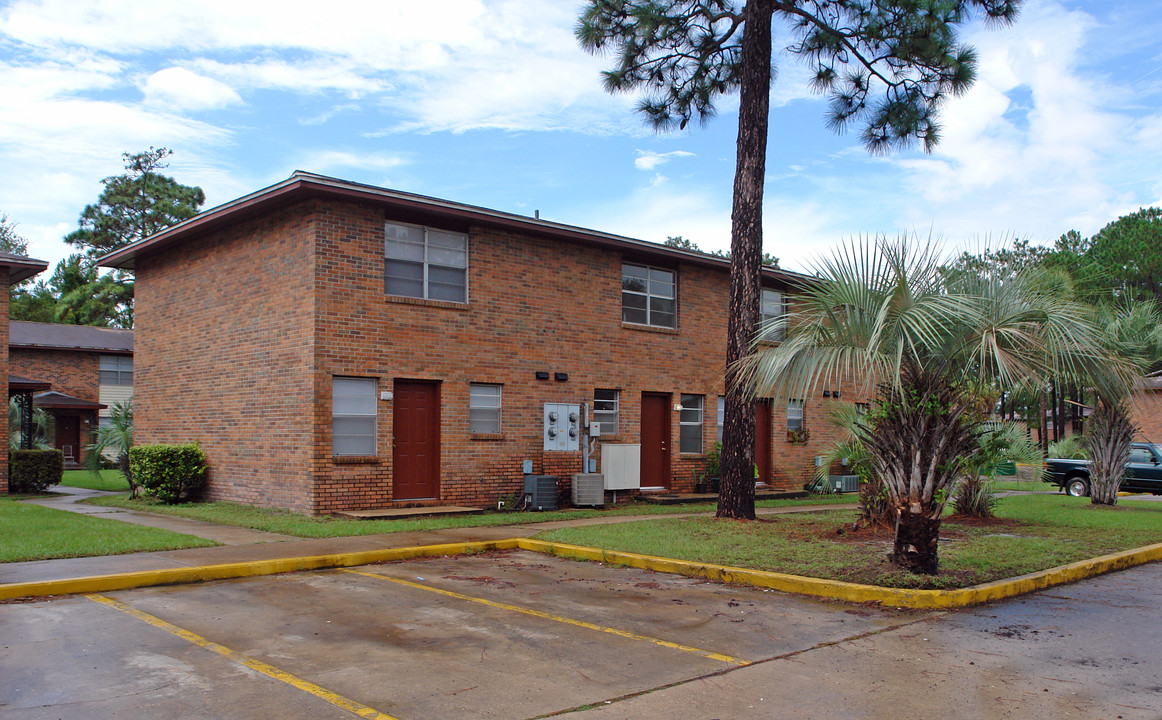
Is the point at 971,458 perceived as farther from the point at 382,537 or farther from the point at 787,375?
the point at 382,537

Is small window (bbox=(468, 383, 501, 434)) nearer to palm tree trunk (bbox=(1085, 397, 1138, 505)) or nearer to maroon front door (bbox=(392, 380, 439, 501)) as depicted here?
maroon front door (bbox=(392, 380, 439, 501))

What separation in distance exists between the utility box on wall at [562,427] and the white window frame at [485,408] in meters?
1.01

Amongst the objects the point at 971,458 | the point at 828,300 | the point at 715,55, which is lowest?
the point at 971,458

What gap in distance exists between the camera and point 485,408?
679 inches

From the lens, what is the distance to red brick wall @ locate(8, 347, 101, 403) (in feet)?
107

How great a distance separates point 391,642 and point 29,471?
18.1 meters

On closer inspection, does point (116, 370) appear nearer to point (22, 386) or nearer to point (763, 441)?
point (22, 386)

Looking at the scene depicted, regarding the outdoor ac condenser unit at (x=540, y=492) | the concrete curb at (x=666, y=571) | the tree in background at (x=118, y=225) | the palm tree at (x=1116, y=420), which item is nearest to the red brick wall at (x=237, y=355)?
the outdoor ac condenser unit at (x=540, y=492)

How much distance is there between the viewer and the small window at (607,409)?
19205 mm

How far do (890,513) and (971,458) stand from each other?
3.67 metres

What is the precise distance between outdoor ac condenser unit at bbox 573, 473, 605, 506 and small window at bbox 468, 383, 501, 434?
1.92m

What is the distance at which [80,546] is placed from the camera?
10781 millimetres

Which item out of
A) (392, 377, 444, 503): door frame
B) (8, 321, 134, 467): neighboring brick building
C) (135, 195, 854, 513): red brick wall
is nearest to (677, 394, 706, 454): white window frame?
(135, 195, 854, 513): red brick wall

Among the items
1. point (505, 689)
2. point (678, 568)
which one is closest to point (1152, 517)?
point (678, 568)
